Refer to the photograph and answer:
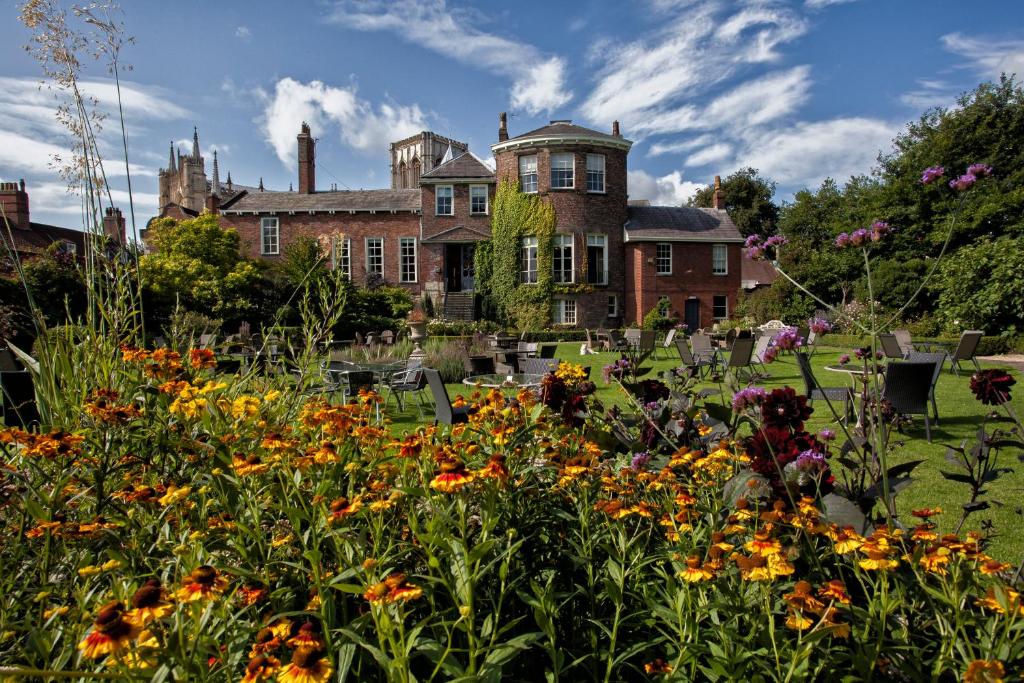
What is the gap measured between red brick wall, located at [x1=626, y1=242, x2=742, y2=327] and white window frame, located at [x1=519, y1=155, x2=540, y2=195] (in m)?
5.20

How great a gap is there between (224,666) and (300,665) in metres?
0.26

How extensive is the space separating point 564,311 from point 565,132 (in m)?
7.98

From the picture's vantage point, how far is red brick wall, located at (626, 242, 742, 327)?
93.1ft

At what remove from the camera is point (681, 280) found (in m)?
28.9

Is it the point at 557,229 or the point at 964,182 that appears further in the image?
the point at 557,229

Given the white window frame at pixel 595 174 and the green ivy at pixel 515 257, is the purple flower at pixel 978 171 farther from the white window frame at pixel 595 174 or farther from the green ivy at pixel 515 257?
the white window frame at pixel 595 174

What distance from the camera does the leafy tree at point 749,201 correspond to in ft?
155

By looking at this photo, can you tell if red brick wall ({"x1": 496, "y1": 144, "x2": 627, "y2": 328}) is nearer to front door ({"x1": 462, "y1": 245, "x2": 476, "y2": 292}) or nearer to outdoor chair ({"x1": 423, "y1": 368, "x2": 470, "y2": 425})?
front door ({"x1": 462, "y1": 245, "x2": 476, "y2": 292})

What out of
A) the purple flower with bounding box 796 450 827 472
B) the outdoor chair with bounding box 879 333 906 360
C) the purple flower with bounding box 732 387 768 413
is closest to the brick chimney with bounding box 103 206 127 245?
the purple flower with bounding box 732 387 768 413

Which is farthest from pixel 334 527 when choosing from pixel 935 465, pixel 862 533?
pixel 935 465

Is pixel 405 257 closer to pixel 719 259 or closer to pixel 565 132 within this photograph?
pixel 565 132

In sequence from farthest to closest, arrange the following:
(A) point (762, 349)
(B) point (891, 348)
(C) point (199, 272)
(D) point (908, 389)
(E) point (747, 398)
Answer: (C) point (199, 272) < (B) point (891, 348) < (A) point (762, 349) < (D) point (908, 389) < (E) point (747, 398)

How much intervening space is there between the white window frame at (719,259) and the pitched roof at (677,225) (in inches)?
17.4

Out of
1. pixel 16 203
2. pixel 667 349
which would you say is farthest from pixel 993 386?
pixel 16 203
